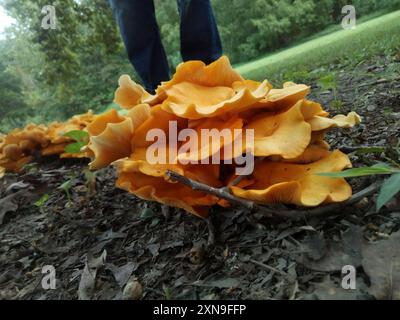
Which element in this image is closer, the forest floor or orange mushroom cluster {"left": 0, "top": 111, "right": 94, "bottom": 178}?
the forest floor

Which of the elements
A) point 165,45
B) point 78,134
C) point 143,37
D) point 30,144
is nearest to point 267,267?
point 78,134

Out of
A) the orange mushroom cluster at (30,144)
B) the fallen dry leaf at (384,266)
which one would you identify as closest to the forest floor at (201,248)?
the fallen dry leaf at (384,266)

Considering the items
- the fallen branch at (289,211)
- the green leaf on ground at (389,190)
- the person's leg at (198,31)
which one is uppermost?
the person's leg at (198,31)

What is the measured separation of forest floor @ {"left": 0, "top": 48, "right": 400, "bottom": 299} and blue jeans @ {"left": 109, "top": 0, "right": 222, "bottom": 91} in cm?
128

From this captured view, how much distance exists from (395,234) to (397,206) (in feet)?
0.37

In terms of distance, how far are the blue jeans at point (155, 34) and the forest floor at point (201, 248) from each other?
1278 mm

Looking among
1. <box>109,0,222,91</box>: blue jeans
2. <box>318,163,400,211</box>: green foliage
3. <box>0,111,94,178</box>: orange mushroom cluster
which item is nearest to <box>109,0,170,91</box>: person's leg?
<box>109,0,222,91</box>: blue jeans

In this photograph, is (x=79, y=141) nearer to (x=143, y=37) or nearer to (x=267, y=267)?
(x=267, y=267)

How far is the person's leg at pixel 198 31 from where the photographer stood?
2.64 metres

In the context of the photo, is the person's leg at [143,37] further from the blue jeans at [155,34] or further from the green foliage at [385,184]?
the green foliage at [385,184]

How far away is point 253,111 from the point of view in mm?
1168

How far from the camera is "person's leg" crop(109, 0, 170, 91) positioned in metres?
2.63

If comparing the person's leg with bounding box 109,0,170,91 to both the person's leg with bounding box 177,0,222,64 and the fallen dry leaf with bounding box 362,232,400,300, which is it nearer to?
the person's leg with bounding box 177,0,222,64
